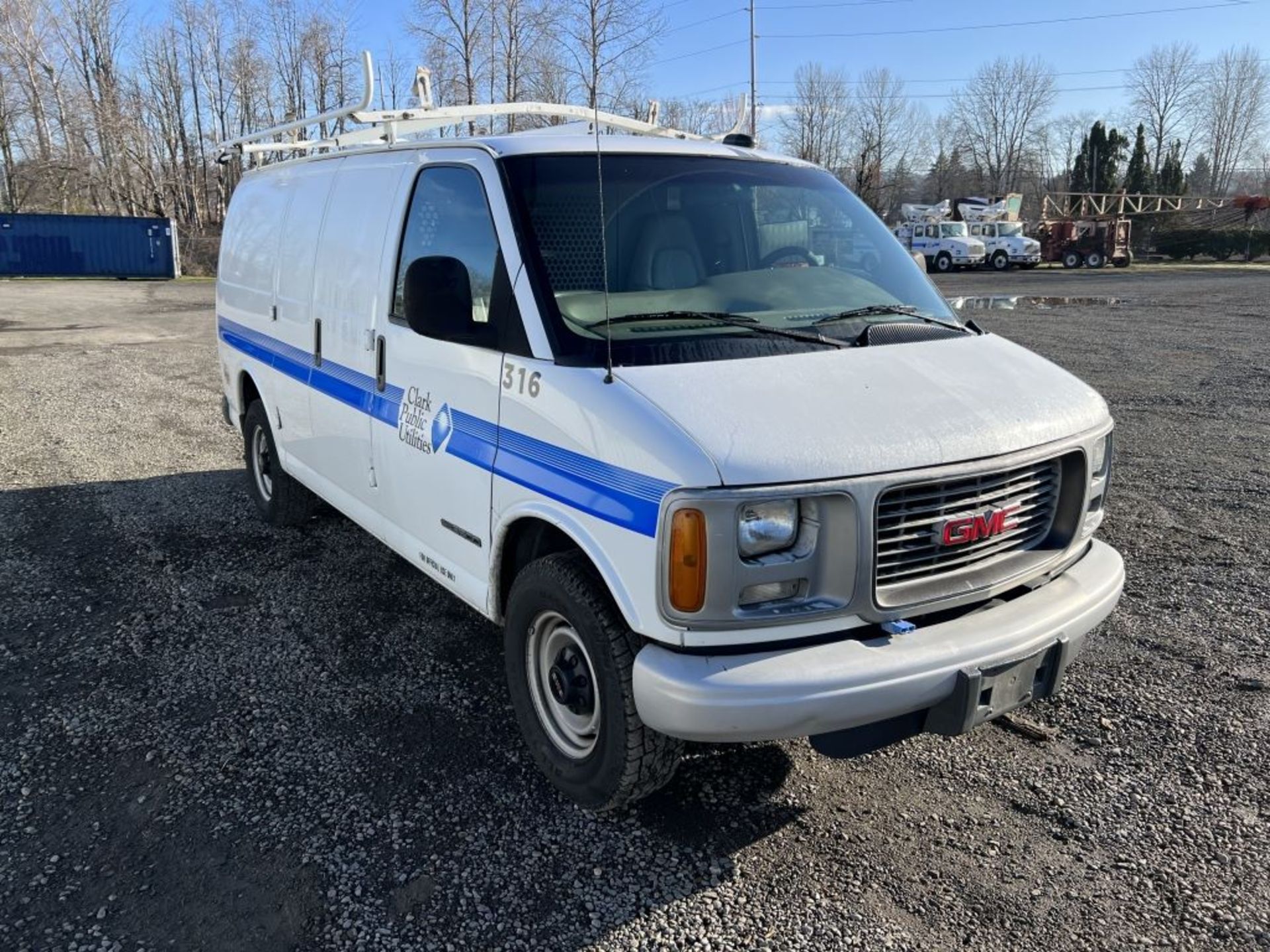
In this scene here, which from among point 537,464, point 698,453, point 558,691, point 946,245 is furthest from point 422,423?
point 946,245

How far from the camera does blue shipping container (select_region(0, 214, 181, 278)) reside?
32.0 meters

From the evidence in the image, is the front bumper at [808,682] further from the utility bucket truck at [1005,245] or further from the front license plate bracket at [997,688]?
the utility bucket truck at [1005,245]

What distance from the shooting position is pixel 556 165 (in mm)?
3635

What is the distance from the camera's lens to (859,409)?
2961 millimetres

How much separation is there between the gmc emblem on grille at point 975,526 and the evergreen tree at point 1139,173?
88.0 m

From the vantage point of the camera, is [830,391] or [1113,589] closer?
[830,391]

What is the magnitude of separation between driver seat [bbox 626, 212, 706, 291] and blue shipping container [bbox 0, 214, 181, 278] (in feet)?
115

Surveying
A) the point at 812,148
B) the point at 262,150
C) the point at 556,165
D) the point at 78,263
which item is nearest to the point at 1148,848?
the point at 556,165

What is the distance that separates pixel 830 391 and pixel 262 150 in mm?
4987

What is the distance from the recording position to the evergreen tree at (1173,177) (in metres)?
77.8

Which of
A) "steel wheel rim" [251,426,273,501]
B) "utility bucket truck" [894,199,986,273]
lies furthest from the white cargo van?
"utility bucket truck" [894,199,986,273]

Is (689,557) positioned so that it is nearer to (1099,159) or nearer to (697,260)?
(697,260)

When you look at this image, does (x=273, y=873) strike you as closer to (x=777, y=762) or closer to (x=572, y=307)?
(x=777, y=762)

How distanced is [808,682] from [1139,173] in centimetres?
9272
